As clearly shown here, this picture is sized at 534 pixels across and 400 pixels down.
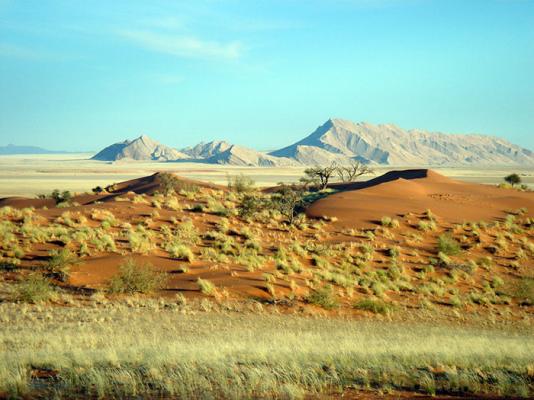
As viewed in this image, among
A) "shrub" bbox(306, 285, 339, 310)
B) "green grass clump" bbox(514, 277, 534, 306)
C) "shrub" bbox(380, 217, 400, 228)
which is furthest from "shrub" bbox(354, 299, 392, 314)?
"shrub" bbox(380, 217, 400, 228)

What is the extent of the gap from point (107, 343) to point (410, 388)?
641 centimetres

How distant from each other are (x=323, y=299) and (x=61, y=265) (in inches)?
367

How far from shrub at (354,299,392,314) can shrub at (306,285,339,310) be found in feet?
2.49

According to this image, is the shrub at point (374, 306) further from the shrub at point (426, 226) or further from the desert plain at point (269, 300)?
the shrub at point (426, 226)

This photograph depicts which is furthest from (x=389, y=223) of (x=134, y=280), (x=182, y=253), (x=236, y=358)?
(x=236, y=358)

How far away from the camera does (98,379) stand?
24.6 feet

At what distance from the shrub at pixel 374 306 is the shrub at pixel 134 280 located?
261 inches

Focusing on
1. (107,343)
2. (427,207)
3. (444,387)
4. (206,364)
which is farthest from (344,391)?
(427,207)

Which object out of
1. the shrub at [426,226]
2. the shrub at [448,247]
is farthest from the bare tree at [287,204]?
the shrub at [448,247]

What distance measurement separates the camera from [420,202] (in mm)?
39156

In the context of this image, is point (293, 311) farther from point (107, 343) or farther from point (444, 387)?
point (444, 387)

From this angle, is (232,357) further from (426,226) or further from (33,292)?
(426,226)

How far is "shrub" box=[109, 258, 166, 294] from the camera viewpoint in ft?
58.1

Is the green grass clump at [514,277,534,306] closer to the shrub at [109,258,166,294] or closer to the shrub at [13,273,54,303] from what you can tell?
the shrub at [109,258,166,294]
